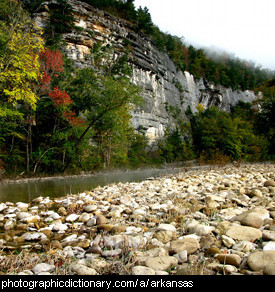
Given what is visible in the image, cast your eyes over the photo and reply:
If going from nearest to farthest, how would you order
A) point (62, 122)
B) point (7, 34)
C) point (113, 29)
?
point (7, 34), point (62, 122), point (113, 29)

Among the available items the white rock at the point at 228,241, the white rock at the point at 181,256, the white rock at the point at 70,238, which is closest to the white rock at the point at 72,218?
the white rock at the point at 70,238

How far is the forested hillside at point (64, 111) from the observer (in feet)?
36.1

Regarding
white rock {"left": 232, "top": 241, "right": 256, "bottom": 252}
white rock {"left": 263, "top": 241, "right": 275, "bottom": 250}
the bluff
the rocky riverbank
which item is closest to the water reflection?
the rocky riverbank

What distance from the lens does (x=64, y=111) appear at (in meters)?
16.7

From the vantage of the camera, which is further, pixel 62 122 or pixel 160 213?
pixel 62 122

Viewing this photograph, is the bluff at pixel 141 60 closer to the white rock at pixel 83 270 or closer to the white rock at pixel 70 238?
the white rock at pixel 70 238

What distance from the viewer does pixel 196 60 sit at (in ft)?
217

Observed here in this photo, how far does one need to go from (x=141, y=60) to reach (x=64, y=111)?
82.4 feet

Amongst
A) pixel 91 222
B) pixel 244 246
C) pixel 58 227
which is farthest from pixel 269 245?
pixel 58 227

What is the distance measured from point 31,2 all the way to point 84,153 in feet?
87.6

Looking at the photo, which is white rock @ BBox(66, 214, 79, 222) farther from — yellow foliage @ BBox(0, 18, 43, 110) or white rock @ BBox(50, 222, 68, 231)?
yellow foliage @ BBox(0, 18, 43, 110)

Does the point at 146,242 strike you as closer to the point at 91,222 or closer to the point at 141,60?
the point at 91,222

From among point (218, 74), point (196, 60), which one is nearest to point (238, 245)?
point (196, 60)

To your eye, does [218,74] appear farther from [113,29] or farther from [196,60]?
[113,29]
